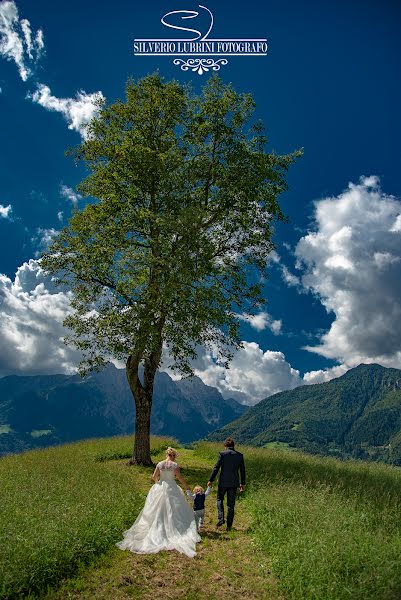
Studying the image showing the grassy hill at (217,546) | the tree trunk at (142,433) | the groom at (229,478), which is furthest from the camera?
the tree trunk at (142,433)

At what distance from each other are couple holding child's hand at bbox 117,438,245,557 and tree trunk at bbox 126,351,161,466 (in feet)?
37.2

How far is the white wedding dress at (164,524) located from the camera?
12508mm

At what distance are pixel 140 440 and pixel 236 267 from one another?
11957 millimetres


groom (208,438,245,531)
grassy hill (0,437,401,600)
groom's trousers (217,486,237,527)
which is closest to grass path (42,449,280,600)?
grassy hill (0,437,401,600)

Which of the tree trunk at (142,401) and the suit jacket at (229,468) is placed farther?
the tree trunk at (142,401)

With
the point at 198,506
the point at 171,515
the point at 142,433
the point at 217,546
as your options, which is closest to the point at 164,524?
the point at 171,515

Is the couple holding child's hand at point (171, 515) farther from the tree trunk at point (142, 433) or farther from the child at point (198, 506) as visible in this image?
the tree trunk at point (142, 433)

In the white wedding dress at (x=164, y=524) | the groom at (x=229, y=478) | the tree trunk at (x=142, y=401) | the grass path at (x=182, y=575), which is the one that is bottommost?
the grass path at (x=182, y=575)

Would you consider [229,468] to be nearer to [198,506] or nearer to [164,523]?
[198,506]

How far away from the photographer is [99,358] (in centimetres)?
2652

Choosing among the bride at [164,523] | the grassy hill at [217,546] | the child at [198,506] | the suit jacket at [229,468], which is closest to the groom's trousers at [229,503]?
the suit jacket at [229,468]

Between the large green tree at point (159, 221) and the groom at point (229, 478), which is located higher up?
the large green tree at point (159, 221)

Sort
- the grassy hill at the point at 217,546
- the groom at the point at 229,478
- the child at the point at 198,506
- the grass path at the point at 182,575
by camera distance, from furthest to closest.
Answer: the groom at the point at 229,478, the child at the point at 198,506, the grass path at the point at 182,575, the grassy hill at the point at 217,546

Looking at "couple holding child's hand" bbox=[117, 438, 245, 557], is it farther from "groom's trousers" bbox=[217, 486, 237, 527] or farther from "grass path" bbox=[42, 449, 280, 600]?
"grass path" bbox=[42, 449, 280, 600]
